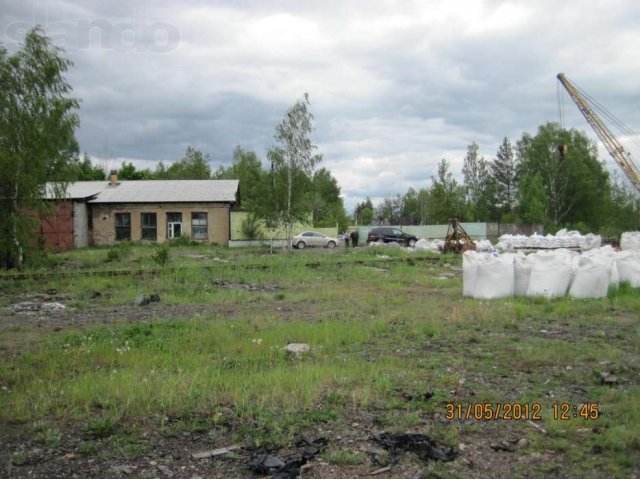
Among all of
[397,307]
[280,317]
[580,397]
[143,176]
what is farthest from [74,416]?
[143,176]

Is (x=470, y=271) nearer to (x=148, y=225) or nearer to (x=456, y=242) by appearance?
(x=456, y=242)

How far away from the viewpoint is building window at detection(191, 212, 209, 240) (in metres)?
38.8

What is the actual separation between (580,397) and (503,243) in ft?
98.1

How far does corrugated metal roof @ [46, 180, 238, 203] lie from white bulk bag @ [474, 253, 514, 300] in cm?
2777

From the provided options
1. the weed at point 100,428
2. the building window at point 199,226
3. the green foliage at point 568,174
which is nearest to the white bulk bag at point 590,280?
the weed at point 100,428

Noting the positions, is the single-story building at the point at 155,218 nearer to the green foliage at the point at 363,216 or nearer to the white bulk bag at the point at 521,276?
the white bulk bag at the point at 521,276

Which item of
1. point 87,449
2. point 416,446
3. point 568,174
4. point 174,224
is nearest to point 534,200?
point 568,174

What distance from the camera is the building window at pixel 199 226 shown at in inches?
1526

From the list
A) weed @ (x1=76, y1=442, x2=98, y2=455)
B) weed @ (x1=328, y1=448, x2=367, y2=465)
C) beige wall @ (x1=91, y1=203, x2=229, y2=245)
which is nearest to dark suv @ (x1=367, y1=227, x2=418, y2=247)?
beige wall @ (x1=91, y1=203, x2=229, y2=245)

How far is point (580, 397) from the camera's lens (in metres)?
5.38

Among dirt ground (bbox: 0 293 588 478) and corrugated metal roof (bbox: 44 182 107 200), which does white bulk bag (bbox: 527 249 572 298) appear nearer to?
dirt ground (bbox: 0 293 588 478)

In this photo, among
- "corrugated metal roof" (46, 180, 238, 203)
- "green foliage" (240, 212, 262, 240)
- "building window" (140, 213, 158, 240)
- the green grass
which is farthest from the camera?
"building window" (140, 213, 158, 240)

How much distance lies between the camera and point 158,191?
133 ft

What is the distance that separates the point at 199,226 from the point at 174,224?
1730 mm
